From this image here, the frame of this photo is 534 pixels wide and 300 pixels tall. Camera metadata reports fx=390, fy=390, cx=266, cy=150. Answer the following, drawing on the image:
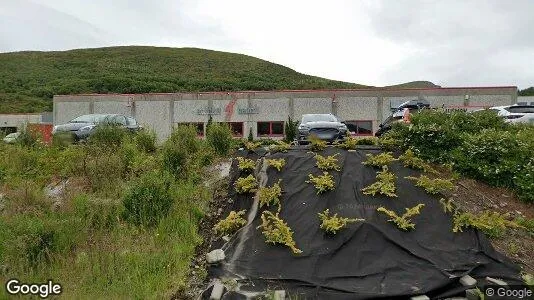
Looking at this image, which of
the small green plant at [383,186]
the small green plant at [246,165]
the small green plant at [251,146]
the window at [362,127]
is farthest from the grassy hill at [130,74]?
the small green plant at [383,186]

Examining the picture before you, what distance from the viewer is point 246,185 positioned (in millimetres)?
7484

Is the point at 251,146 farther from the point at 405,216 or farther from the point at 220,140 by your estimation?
the point at 405,216

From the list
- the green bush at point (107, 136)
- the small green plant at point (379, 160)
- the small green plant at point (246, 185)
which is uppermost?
the green bush at point (107, 136)

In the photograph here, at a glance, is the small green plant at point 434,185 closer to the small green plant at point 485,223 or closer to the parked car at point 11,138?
the small green plant at point 485,223

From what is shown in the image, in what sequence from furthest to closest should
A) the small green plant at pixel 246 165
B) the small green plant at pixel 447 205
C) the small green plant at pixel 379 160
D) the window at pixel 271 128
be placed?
the window at pixel 271 128
the small green plant at pixel 246 165
the small green plant at pixel 379 160
the small green plant at pixel 447 205

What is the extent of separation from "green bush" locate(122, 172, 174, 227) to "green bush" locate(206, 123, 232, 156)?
3001 millimetres

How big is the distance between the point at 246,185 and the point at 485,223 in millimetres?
4114

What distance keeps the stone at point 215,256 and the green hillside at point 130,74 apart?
53.1m

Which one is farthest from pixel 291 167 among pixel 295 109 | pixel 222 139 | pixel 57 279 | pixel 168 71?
pixel 168 71

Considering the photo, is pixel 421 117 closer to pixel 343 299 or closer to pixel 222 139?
pixel 222 139

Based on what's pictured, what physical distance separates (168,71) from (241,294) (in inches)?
3248

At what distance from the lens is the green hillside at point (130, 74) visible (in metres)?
59.3

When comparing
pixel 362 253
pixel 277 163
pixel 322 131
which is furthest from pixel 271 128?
pixel 362 253

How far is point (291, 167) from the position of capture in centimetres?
821
